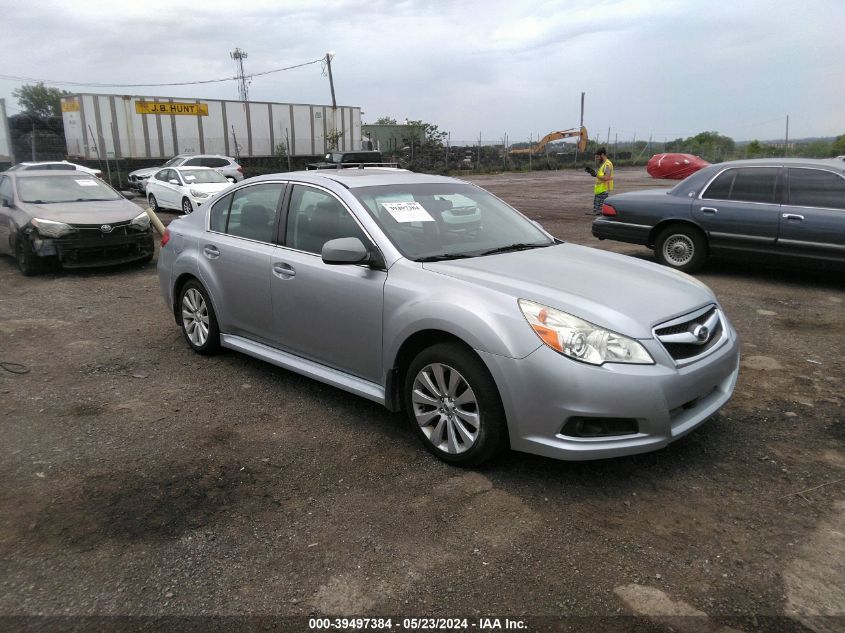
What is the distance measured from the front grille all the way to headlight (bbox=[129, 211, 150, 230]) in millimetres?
8233

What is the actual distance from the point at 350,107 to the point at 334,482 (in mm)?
37938

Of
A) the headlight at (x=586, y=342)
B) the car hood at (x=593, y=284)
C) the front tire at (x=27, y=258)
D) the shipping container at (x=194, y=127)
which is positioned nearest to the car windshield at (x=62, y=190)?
A: the front tire at (x=27, y=258)

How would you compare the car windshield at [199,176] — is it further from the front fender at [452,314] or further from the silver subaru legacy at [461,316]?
the front fender at [452,314]

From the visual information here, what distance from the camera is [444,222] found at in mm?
4258

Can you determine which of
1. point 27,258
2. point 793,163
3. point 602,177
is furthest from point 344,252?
point 602,177

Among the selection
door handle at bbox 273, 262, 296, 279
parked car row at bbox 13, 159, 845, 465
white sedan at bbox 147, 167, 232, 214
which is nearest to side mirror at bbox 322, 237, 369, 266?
parked car row at bbox 13, 159, 845, 465

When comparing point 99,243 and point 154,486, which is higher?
point 99,243

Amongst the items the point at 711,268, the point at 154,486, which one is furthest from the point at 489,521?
the point at 711,268

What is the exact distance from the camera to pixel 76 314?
7055 mm

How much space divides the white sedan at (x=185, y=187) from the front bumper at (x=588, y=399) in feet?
45.1

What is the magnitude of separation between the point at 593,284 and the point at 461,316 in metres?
0.81

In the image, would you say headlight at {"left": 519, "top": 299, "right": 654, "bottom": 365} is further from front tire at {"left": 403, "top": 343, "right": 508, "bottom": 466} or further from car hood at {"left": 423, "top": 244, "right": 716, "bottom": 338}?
front tire at {"left": 403, "top": 343, "right": 508, "bottom": 466}

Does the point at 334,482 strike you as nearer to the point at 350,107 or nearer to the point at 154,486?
the point at 154,486

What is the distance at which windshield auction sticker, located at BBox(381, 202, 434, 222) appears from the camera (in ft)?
13.5
